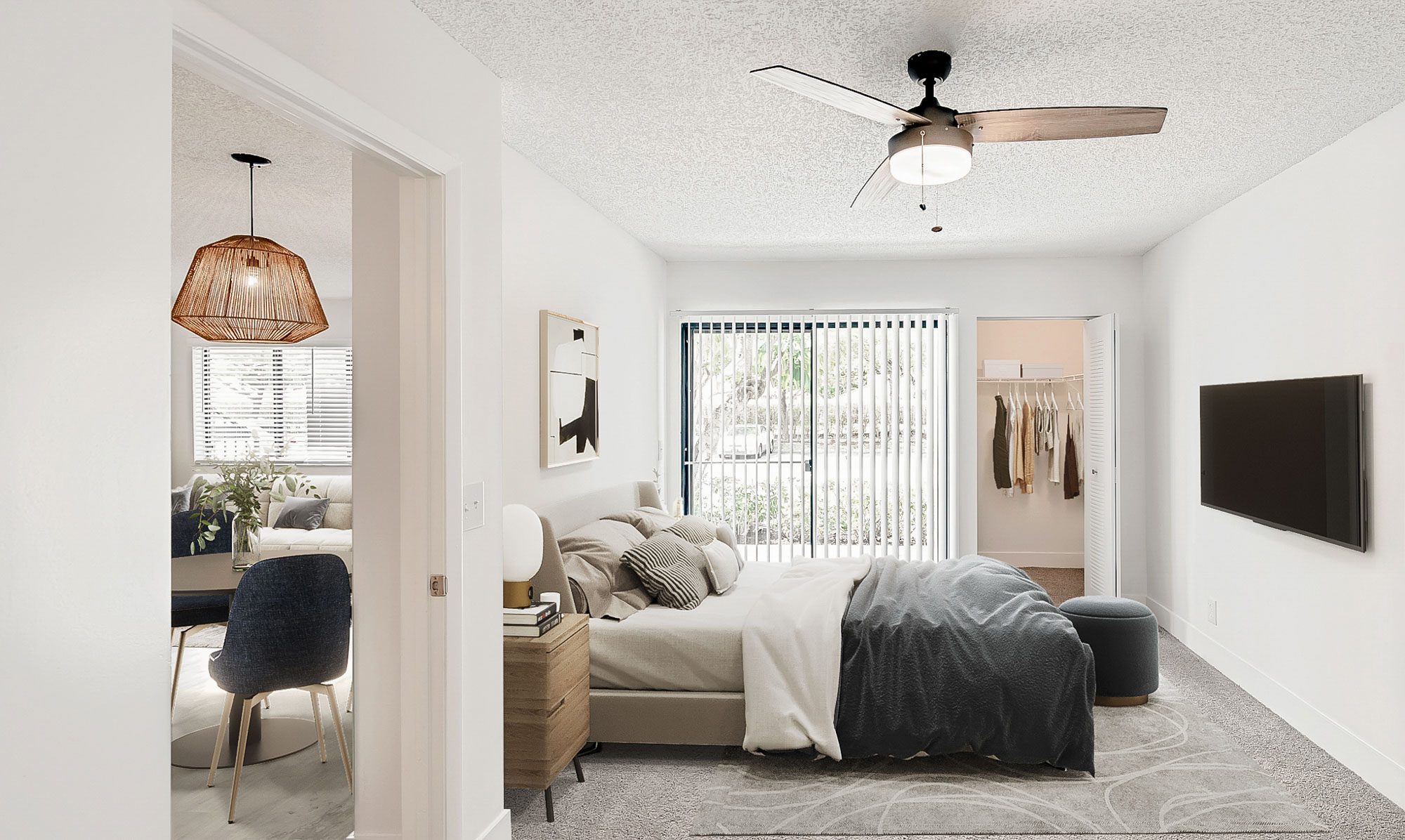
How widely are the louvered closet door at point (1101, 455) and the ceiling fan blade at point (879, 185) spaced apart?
10.4 feet

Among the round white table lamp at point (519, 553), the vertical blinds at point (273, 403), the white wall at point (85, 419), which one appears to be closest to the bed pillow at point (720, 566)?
the round white table lamp at point (519, 553)

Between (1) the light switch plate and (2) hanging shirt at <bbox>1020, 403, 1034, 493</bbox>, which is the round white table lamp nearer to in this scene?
(1) the light switch plate

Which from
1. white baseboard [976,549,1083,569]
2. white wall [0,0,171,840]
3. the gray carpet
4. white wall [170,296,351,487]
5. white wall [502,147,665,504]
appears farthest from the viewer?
white baseboard [976,549,1083,569]

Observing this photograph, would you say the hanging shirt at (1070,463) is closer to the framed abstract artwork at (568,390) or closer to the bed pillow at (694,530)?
the bed pillow at (694,530)

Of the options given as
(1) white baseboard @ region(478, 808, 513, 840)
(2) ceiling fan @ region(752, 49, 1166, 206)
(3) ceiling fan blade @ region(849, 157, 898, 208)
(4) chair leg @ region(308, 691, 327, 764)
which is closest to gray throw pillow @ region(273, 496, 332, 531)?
(4) chair leg @ region(308, 691, 327, 764)

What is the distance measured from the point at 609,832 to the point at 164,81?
8.10 feet

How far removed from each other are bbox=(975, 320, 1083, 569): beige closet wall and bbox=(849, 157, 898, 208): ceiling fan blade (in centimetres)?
490

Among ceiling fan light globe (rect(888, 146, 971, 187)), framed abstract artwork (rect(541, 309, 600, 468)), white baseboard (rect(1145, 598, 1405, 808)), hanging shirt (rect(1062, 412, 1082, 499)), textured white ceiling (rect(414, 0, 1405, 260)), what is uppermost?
textured white ceiling (rect(414, 0, 1405, 260))

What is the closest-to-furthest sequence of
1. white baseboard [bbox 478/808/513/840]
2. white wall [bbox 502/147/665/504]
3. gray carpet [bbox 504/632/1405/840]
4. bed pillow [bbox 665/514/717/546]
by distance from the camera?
white baseboard [bbox 478/808/513/840] < gray carpet [bbox 504/632/1405/840] < white wall [bbox 502/147/665/504] < bed pillow [bbox 665/514/717/546]

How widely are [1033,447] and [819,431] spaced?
2306 mm

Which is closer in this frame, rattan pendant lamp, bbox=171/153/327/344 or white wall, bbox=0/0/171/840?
white wall, bbox=0/0/171/840

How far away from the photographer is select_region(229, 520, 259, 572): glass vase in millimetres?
3678

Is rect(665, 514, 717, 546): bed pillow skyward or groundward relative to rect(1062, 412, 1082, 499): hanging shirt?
groundward

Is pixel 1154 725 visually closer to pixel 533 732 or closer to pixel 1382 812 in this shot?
pixel 1382 812
